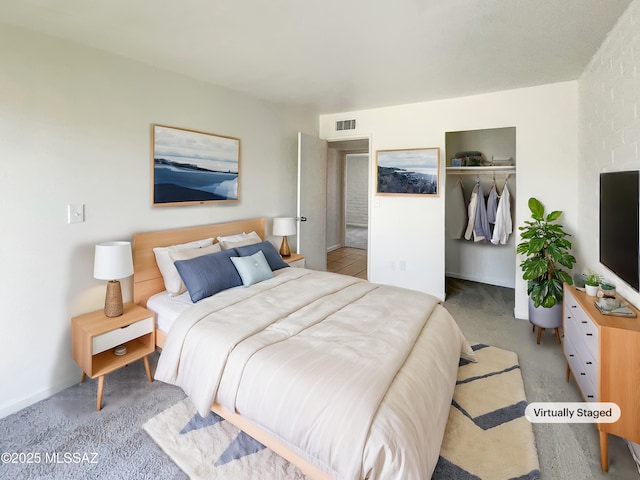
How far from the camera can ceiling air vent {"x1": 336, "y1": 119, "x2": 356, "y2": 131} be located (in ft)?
15.0

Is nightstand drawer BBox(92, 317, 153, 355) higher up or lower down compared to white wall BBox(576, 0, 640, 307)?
lower down

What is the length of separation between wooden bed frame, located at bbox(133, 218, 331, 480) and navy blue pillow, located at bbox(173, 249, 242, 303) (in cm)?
31

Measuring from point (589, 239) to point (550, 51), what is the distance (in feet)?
5.35

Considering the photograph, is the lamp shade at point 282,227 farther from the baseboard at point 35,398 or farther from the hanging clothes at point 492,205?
the hanging clothes at point 492,205

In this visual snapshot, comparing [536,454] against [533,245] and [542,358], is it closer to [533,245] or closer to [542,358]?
[542,358]

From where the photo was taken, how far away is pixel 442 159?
4035 mm

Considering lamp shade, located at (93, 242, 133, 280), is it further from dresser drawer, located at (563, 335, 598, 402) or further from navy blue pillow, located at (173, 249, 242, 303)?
dresser drawer, located at (563, 335, 598, 402)

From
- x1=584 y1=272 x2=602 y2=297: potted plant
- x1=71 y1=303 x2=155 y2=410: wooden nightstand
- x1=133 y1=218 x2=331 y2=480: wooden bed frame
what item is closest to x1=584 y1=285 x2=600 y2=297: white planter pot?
x1=584 y1=272 x2=602 y2=297: potted plant

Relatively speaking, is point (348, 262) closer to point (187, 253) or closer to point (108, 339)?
point (187, 253)

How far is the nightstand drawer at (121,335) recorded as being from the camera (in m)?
2.18

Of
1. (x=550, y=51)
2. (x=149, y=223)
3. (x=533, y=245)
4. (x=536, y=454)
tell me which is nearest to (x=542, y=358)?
(x=533, y=245)

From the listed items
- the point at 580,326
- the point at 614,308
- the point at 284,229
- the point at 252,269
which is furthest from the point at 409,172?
the point at 614,308

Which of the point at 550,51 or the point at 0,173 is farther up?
the point at 550,51

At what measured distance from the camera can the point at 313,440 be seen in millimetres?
1396
